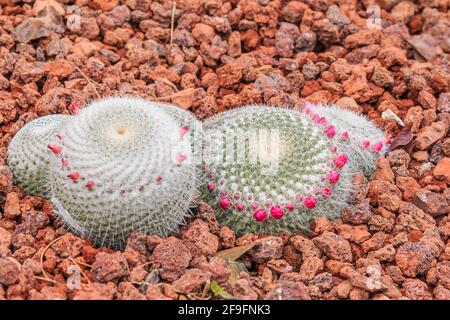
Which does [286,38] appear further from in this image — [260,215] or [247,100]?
[260,215]

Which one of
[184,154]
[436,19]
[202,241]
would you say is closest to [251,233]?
[202,241]

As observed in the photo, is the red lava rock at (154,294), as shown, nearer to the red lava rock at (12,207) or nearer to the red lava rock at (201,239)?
the red lava rock at (201,239)

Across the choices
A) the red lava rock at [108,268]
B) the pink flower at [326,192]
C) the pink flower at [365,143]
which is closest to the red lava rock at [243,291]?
the red lava rock at [108,268]

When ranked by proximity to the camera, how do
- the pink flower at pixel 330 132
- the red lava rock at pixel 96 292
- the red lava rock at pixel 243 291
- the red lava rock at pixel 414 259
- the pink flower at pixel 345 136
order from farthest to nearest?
the pink flower at pixel 345 136 → the pink flower at pixel 330 132 → the red lava rock at pixel 414 259 → the red lava rock at pixel 243 291 → the red lava rock at pixel 96 292

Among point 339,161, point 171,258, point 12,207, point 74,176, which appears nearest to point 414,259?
point 339,161

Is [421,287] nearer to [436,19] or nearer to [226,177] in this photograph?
[226,177]

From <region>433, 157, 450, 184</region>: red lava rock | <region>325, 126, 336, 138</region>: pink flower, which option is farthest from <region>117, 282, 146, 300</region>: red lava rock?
<region>433, 157, 450, 184</region>: red lava rock

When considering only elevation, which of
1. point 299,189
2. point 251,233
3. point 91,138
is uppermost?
point 91,138
